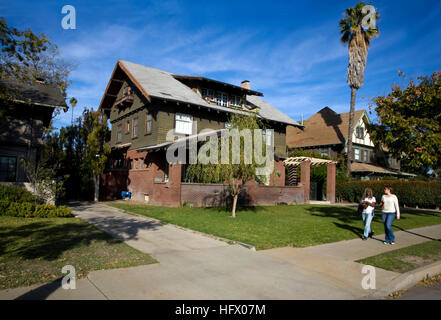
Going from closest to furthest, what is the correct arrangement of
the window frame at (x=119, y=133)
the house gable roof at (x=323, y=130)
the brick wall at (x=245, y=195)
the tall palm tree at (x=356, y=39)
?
the brick wall at (x=245, y=195) → the window frame at (x=119, y=133) → the tall palm tree at (x=356, y=39) → the house gable roof at (x=323, y=130)

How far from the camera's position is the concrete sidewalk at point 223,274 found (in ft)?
16.5

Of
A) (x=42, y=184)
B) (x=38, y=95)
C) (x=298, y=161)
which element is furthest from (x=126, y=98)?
(x=298, y=161)

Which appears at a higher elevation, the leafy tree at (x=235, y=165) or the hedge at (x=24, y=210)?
the leafy tree at (x=235, y=165)

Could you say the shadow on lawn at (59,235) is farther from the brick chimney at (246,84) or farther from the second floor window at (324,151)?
the second floor window at (324,151)

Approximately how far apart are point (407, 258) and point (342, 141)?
2920 centimetres

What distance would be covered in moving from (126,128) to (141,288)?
2327cm

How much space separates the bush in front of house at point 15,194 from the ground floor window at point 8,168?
562 cm

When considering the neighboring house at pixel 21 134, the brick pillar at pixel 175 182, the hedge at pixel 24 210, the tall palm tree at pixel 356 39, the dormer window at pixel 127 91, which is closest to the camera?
the hedge at pixel 24 210

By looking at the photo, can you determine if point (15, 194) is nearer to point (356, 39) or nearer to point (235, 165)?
point (235, 165)

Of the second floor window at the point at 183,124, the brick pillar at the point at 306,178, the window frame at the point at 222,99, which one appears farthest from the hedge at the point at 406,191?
the second floor window at the point at 183,124

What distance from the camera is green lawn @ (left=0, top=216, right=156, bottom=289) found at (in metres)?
5.75

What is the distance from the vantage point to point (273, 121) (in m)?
28.3

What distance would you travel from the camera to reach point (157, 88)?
22750 mm

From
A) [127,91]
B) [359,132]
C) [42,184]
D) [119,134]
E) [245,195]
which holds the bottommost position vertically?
[245,195]
